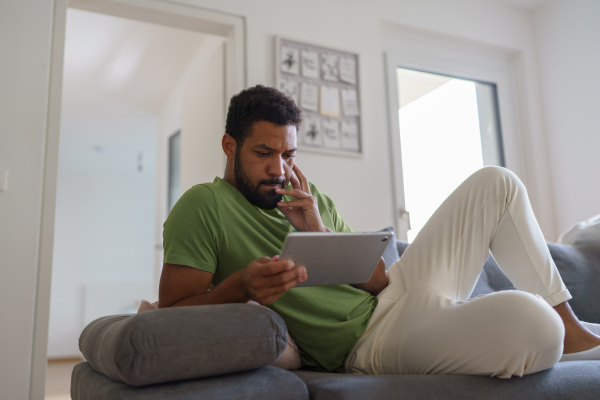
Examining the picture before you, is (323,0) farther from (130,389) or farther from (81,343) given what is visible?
(130,389)

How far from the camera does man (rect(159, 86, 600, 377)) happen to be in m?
1.12

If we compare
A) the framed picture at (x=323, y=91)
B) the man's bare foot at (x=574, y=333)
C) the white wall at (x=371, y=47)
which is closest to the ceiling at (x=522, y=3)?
the white wall at (x=371, y=47)

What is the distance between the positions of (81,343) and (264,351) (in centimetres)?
58

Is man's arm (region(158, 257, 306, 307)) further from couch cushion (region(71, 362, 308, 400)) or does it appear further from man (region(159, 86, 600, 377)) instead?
couch cushion (region(71, 362, 308, 400))

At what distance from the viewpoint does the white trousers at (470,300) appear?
1.10 metres

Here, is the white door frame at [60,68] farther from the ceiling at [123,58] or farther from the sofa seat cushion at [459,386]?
the sofa seat cushion at [459,386]

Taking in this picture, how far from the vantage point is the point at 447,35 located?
342 centimetres

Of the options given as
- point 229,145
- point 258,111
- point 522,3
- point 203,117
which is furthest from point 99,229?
point 258,111

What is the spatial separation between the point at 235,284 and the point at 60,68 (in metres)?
1.69

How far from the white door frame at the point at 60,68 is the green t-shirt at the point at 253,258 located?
1160 mm

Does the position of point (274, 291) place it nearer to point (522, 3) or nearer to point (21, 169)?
point (21, 169)

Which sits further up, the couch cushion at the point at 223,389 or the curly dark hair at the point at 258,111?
the curly dark hair at the point at 258,111

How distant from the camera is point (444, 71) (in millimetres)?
3494

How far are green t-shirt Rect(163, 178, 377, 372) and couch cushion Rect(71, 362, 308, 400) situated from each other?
0.31 metres
